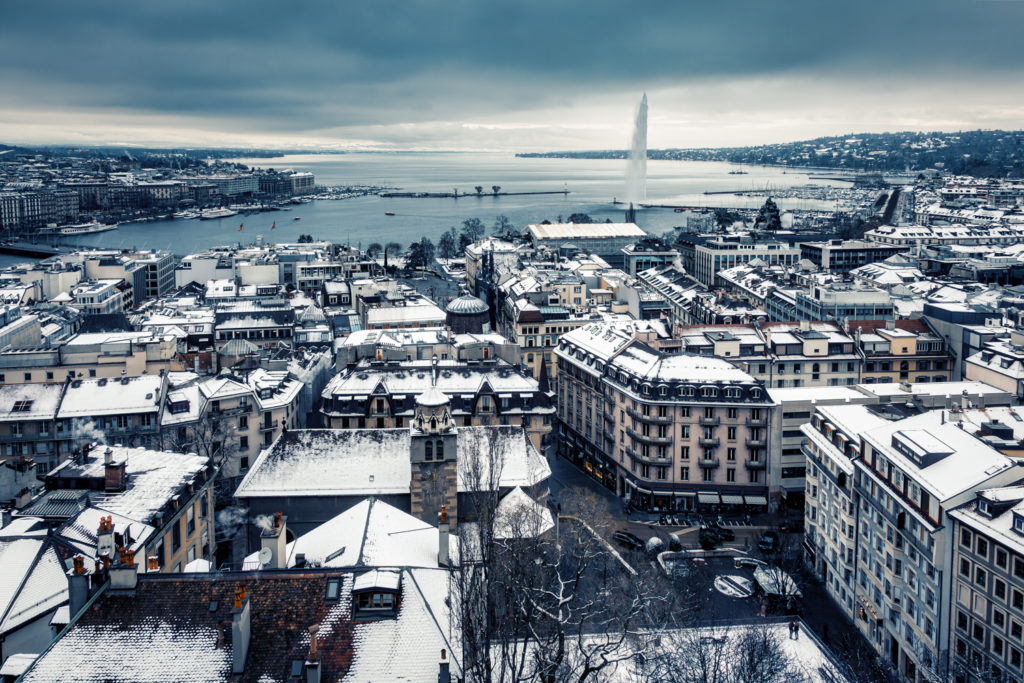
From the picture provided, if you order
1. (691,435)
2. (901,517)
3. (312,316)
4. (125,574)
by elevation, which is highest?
(125,574)

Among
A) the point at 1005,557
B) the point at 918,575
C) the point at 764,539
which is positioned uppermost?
the point at 1005,557

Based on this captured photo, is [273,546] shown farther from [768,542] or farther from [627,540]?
[768,542]

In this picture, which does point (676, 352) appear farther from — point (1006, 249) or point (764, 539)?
point (1006, 249)

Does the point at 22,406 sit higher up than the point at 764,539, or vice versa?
the point at 22,406

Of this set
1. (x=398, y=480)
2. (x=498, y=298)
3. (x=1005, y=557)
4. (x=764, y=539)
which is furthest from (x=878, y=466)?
(x=498, y=298)

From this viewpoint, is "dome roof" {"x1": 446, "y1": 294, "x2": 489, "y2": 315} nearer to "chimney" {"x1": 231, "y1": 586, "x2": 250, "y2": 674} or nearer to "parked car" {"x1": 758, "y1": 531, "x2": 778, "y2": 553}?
"parked car" {"x1": 758, "y1": 531, "x2": 778, "y2": 553}

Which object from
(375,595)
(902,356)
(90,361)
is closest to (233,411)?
(90,361)

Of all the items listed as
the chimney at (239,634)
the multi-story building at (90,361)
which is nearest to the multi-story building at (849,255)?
the multi-story building at (90,361)
